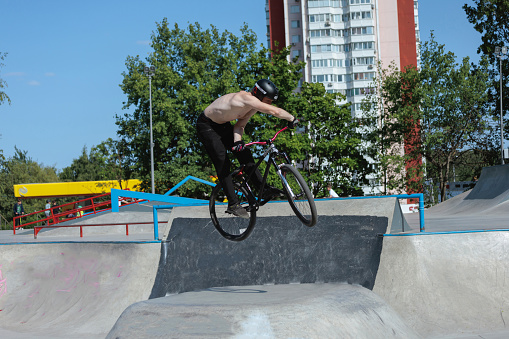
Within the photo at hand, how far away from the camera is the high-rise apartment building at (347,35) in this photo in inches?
3125

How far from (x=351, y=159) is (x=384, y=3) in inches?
1973

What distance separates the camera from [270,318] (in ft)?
19.7

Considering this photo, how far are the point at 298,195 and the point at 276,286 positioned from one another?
209cm

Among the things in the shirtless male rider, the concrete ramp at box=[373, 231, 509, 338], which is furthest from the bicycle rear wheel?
the concrete ramp at box=[373, 231, 509, 338]

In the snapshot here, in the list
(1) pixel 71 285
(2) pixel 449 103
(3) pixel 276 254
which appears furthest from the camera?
(2) pixel 449 103

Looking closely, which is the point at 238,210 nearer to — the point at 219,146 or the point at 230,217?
the point at 219,146

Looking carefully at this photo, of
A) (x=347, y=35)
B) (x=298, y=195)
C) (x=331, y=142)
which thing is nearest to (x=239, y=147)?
(x=298, y=195)

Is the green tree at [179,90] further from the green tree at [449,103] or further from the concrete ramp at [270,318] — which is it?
the concrete ramp at [270,318]

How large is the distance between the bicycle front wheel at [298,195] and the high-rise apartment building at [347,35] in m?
75.8

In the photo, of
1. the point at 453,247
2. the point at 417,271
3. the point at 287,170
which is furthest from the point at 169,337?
the point at 453,247

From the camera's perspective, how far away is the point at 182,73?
4719 cm

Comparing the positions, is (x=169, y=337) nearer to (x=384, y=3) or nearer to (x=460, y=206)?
(x=460, y=206)

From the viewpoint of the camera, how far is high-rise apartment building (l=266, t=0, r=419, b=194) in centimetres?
7938

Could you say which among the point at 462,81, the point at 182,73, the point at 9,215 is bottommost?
the point at 9,215
